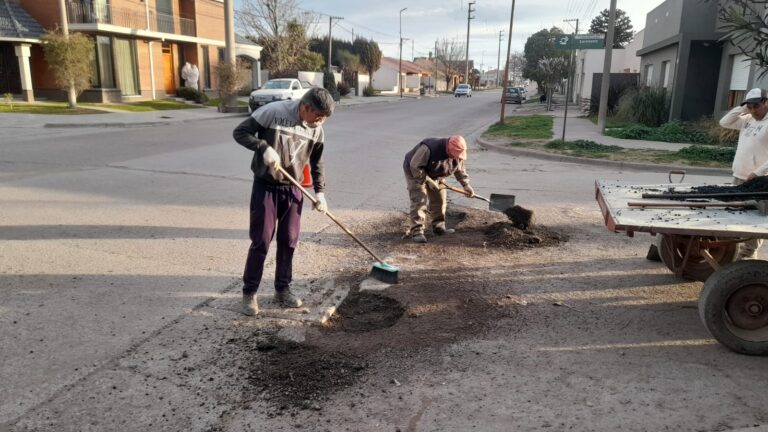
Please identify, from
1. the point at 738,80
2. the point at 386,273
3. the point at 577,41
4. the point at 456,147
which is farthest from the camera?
the point at 738,80

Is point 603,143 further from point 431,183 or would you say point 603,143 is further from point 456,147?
point 456,147

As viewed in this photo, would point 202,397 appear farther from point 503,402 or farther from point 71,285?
point 71,285

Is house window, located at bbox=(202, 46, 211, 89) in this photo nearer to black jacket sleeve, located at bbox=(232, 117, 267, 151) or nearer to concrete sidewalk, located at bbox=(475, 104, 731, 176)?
concrete sidewalk, located at bbox=(475, 104, 731, 176)

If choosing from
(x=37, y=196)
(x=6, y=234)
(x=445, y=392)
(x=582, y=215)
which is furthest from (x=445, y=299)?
(x=37, y=196)

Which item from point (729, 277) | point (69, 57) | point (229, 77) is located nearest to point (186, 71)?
point (229, 77)

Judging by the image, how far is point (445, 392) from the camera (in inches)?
127

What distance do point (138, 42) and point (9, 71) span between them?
629cm

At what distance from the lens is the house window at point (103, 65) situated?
27438 millimetres

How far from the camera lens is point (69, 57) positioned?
22484 millimetres

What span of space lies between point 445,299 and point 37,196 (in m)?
6.30

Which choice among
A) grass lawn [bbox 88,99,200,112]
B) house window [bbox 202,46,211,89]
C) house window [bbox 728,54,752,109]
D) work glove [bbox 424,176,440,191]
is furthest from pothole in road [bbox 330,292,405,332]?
house window [bbox 202,46,211,89]

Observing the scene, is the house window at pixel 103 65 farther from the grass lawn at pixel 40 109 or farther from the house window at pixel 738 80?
the house window at pixel 738 80

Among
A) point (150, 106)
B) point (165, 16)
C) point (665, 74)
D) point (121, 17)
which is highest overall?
point (165, 16)

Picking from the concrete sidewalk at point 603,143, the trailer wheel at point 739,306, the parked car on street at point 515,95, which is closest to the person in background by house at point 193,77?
the concrete sidewalk at point 603,143
